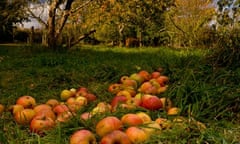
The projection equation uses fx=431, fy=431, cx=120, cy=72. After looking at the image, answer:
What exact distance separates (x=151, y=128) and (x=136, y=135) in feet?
0.47

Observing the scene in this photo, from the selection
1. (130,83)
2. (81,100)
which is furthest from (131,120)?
(130,83)

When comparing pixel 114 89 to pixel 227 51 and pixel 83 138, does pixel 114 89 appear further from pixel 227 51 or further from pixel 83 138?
pixel 83 138

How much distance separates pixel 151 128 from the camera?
267 cm

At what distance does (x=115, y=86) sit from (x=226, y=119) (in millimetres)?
1654

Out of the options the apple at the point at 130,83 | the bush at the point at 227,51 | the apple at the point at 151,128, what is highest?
the bush at the point at 227,51

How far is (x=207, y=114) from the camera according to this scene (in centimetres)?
339

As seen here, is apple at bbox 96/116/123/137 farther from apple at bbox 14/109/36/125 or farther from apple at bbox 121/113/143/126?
apple at bbox 14/109/36/125

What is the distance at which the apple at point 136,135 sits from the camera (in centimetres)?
256

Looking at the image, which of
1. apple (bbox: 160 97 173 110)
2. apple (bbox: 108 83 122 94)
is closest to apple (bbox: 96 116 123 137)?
apple (bbox: 160 97 173 110)

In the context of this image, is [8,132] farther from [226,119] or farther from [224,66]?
[224,66]

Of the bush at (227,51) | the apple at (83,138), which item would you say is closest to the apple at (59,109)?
the apple at (83,138)

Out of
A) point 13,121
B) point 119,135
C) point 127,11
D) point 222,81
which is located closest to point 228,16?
point 222,81

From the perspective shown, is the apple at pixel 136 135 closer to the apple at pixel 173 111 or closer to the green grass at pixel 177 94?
the green grass at pixel 177 94

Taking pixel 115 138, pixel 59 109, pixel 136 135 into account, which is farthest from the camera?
pixel 59 109
